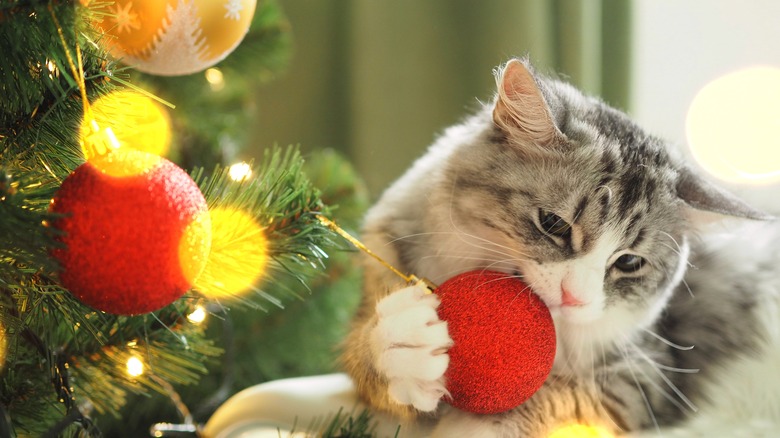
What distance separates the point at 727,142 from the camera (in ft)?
4.35

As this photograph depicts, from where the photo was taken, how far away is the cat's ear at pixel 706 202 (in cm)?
91

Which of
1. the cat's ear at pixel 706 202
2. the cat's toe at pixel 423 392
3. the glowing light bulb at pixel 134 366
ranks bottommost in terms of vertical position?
the cat's toe at pixel 423 392

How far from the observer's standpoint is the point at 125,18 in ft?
2.33

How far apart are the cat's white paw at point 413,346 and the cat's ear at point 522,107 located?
0.93 ft

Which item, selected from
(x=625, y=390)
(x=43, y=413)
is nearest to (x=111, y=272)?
(x=43, y=413)

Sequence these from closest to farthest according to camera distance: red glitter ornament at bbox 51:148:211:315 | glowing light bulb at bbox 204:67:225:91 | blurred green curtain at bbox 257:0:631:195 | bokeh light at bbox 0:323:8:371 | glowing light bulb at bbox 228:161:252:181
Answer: red glitter ornament at bbox 51:148:211:315, bokeh light at bbox 0:323:8:371, glowing light bulb at bbox 228:161:252:181, glowing light bulb at bbox 204:67:225:91, blurred green curtain at bbox 257:0:631:195

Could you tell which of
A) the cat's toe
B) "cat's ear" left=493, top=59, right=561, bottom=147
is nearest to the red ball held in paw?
the cat's toe

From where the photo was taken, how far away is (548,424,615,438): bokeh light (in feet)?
2.77

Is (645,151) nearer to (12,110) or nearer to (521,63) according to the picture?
(521,63)

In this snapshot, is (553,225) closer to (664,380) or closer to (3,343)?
(664,380)

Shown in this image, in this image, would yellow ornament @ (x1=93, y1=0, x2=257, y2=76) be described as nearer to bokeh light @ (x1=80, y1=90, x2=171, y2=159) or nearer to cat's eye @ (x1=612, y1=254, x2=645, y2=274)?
bokeh light @ (x1=80, y1=90, x2=171, y2=159)

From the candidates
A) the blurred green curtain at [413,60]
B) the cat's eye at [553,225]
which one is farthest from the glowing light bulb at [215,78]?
the cat's eye at [553,225]

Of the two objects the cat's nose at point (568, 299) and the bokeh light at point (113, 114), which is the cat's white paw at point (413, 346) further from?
the bokeh light at point (113, 114)

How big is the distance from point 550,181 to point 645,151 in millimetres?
161
